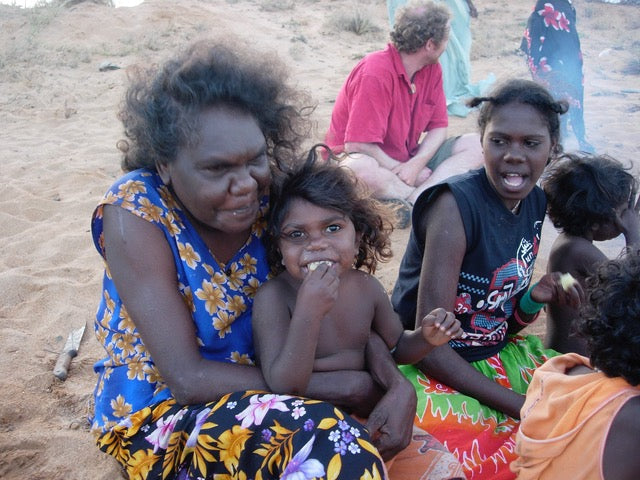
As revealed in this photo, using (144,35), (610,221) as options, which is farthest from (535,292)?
(144,35)

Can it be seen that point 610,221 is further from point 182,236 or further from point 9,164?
point 9,164

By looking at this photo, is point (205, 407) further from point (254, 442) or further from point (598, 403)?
point (598, 403)

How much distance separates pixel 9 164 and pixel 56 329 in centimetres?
300

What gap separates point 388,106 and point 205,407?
3159 mm

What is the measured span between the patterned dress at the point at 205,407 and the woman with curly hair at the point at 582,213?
139 centimetres

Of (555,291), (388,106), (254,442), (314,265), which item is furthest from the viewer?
(388,106)

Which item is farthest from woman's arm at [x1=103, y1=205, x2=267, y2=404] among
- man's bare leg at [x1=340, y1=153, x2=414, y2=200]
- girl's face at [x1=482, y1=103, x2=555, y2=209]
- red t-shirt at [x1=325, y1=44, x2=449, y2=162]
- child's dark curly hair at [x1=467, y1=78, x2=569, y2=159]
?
red t-shirt at [x1=325, y1=44, x2=449, y2=162]

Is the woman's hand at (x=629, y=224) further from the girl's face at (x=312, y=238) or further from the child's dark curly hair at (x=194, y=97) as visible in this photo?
the child's dark curly hair at (x=194, y=97)

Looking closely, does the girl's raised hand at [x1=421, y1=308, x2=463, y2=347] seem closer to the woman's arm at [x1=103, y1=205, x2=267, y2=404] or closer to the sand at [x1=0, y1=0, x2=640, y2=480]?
the woman's arm at [x1=103, y1=205, x2=267, y2=404]

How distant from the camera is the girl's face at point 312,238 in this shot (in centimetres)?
203

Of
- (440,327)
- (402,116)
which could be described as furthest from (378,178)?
(440,327)

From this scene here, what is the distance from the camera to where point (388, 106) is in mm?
4430

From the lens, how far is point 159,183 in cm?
200

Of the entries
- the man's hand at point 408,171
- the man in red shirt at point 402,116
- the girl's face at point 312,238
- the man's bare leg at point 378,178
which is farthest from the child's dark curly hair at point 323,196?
the man's hand at point 408,171
